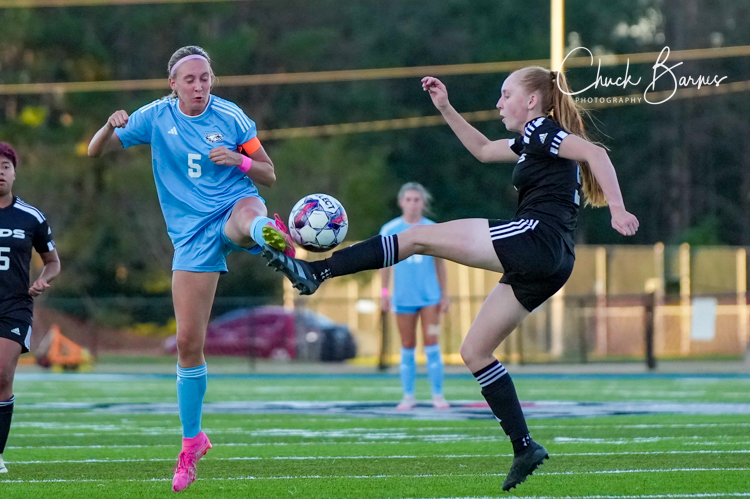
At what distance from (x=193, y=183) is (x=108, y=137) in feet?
1.73

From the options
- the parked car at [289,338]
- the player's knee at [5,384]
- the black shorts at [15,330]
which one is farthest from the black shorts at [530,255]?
the parked car at [289,338]

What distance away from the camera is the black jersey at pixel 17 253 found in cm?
656

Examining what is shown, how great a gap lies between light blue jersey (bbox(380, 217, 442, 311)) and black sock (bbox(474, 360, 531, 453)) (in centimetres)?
547

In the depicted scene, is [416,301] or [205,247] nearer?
[205,247]

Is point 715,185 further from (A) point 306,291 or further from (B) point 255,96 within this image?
(A) point 306,291

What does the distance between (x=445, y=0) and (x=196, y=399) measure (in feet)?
133

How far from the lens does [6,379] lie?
6520mm

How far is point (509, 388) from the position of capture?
5586mm

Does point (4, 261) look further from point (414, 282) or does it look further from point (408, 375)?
point (408, 375)

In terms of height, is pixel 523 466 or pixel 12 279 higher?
pixel 12 279

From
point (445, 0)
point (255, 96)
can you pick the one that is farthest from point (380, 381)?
point (445, 0)

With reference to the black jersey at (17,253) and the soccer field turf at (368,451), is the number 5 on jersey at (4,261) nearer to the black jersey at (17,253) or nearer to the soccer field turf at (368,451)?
the black jersey at (17,253)

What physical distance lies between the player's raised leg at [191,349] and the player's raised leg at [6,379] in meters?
1.05

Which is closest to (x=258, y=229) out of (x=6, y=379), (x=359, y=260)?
(x=359, y=260)
